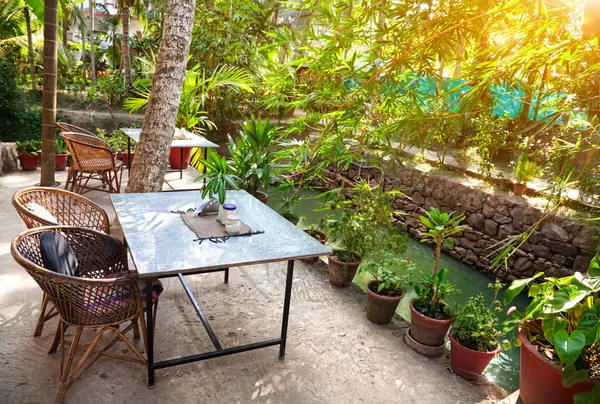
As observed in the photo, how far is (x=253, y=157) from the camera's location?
4.55 metres

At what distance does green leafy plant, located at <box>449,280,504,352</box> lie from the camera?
2.51m

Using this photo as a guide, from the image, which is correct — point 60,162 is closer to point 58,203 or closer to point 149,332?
point 58,203

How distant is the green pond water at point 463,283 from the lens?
339 centimetres

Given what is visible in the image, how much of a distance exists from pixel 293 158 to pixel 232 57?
6.38m

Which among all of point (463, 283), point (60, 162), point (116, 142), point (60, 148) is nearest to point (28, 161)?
point (60, 162)

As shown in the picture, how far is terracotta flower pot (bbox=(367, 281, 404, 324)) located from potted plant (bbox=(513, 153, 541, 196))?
144 inches

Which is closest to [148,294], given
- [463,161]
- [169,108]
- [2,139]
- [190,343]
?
[190,343]

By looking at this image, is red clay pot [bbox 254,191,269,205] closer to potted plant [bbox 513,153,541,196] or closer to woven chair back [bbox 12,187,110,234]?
woven chair back [bbox 12,187,110,234]

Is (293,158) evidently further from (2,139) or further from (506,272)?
(2,139)

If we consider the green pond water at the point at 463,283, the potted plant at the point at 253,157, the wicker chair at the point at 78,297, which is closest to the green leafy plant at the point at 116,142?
the green pond water at the point at 463,283

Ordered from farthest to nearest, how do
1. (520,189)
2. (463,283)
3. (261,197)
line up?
(520,189) → (463,283) → (261,197)

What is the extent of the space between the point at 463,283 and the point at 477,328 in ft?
9.95

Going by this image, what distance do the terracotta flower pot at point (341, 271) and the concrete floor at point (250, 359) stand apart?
0.39 ft

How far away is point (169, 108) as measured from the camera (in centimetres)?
349
